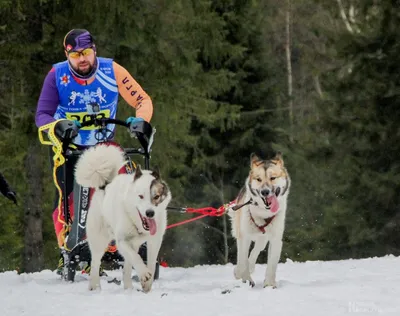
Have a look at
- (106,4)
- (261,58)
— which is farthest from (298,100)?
(106,4)

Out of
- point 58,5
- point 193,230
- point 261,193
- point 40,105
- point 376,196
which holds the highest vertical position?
point 58,5

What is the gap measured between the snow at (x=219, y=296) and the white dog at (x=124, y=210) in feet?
0.77

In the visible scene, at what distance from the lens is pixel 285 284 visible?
23.6ft

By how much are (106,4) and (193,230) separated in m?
15.2

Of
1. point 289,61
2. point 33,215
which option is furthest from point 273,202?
point 289,61

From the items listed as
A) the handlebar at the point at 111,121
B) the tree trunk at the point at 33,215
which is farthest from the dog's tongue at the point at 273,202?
the tree trunk at the point at 33,215

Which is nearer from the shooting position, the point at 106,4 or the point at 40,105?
the point at 40,105

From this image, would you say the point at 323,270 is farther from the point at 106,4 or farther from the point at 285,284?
the point at 106,4

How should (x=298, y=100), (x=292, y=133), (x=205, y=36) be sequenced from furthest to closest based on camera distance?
(x=298, y=100) → (x=292, y=133) → (x=205, y=36)

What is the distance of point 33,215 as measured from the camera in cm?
1575

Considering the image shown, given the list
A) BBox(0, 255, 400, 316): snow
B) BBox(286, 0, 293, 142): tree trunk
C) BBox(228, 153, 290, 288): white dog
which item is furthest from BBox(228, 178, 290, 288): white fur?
BBox(286, 0, 293, 142): tree trunk

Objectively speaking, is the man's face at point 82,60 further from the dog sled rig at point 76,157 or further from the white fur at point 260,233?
the white fur at point 260,233

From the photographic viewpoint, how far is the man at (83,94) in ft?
27.2

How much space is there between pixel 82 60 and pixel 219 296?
8.93 ft
